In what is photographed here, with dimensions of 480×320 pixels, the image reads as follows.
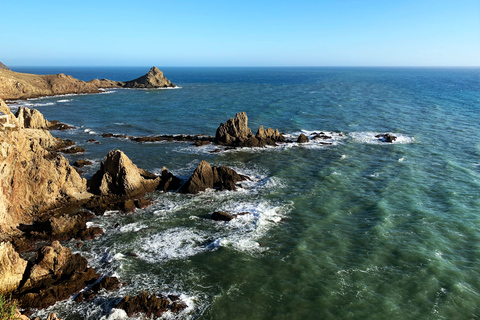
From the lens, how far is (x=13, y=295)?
19359 mm

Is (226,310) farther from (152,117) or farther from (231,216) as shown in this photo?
(152,117)

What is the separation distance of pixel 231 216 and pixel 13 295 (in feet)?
55.6

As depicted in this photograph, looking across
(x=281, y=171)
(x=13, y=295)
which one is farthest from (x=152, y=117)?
(x=13, y=295)

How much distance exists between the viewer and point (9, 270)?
64.7 feet

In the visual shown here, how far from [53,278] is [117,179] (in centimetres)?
1393

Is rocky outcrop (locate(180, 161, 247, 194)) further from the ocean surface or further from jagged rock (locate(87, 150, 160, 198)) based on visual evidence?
jagged rock (locate(87, 150, 160, 198))

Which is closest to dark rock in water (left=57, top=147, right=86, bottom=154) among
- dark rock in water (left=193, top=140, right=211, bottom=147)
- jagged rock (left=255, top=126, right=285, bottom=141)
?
dark rock in water (left=193, top=140, right=211, bottom=147)

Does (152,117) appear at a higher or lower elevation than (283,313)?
higher

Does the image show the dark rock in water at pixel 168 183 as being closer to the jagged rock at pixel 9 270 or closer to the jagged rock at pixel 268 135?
the jagged rock at pixel 9 270

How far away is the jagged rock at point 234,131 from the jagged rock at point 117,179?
2185cm

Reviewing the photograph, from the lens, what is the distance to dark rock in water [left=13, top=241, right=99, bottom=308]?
1930 cm

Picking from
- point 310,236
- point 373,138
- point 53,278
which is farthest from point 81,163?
point 373,138

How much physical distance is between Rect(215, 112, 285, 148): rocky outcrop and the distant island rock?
8243 cm

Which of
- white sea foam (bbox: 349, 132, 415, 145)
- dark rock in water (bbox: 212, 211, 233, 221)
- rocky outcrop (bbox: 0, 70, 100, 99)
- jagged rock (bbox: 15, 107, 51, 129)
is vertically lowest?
dark rock in water (bbox: 212, 211, 233, 221)
